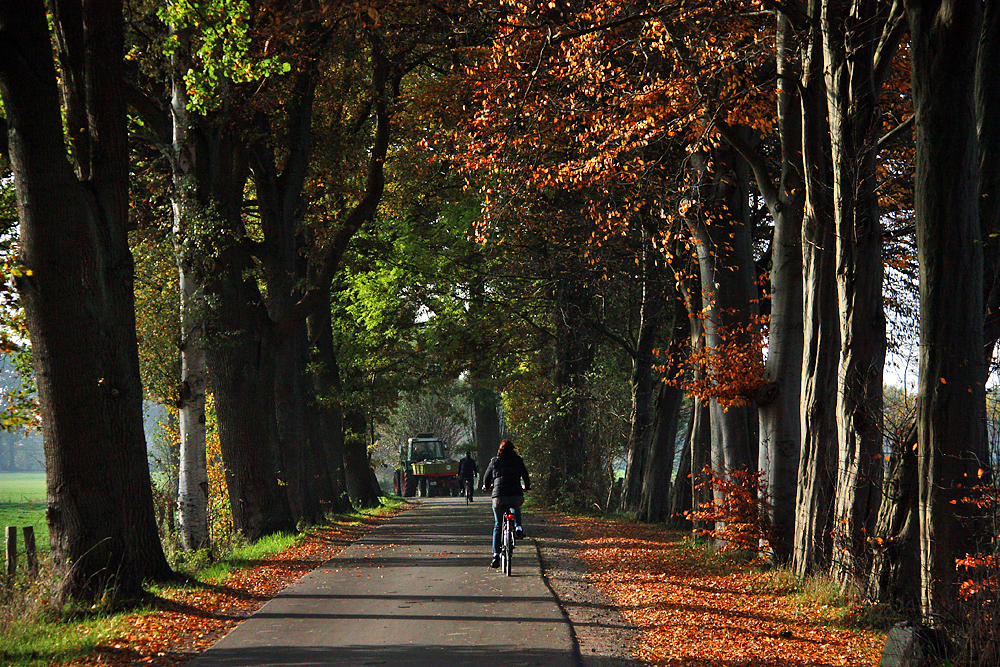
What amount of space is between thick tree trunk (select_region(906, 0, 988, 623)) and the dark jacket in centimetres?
724

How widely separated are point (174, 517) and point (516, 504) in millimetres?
12212

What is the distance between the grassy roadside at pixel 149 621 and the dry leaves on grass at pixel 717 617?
4213mm

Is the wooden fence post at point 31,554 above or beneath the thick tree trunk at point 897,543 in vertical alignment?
beneath

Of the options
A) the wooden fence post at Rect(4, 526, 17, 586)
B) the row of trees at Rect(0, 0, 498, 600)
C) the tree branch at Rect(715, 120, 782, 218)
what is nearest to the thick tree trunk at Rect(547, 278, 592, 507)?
the row of trees at Rect(0, 0, 498, 600)

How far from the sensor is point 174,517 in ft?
76.3

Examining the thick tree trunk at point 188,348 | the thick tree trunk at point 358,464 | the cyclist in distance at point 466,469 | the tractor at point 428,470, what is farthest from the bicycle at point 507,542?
the tractor at point 428,470

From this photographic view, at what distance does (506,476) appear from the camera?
14.4 meters

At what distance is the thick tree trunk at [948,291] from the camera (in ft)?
25.1

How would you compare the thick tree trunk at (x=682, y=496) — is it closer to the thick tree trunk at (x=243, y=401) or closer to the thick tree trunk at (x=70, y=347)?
the thick tree trunk at (x=243, y=401)

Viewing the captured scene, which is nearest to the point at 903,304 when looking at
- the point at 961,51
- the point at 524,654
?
the point at 961,51

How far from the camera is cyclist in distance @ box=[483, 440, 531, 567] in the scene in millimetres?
14180

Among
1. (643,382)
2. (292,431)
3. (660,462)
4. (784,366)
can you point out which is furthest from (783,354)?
(643,382)

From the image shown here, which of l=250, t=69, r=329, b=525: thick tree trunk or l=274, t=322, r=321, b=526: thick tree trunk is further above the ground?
l=250, t=69, r=329, b=525: thick tree trunk

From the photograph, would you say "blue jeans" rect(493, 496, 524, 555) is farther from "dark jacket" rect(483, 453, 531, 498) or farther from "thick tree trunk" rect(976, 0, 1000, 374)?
"thick tree trunk" rect(976, 0, 1000, 374)
